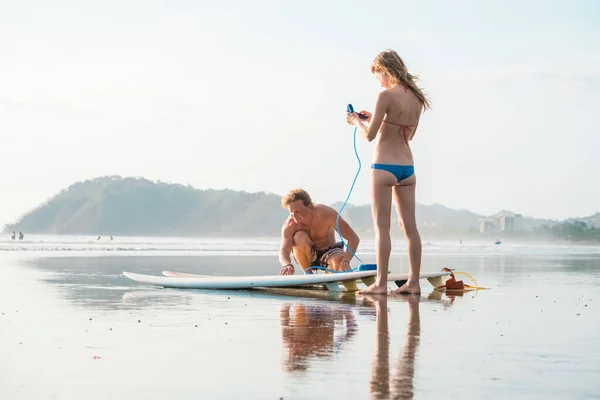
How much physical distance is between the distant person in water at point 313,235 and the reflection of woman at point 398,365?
3.05 meters

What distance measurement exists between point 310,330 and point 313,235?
4048 millimetres

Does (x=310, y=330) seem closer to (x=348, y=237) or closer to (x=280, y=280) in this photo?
(x=280, y=280)

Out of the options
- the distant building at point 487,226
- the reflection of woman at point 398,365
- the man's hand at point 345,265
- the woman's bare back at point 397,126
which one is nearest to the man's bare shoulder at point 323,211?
the man's hand at point 345,265

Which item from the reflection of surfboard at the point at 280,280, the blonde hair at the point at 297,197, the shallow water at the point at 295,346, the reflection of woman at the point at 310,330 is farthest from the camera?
the blonde hair at the point at 297,197

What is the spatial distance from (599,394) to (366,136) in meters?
4.49

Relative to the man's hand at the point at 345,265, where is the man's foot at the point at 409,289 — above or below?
below

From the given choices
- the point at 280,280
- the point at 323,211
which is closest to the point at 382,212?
the point at 280,280

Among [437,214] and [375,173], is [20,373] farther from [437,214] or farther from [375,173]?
[437,214]

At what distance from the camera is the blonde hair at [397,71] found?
7797mm

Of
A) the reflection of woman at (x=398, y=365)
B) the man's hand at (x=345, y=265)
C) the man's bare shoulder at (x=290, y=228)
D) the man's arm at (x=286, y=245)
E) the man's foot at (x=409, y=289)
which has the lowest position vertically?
the reflection of woman at (x=398, y=365)

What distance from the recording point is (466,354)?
4457 mm

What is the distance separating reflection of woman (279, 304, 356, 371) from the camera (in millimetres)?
4320

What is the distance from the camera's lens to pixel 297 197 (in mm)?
9102

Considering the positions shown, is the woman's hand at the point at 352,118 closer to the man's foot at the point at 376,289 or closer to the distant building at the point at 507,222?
the man's foot at the point at 376,289
